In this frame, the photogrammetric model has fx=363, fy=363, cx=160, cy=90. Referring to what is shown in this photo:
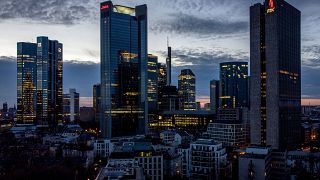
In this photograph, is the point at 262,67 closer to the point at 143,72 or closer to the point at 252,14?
the point at 252,14

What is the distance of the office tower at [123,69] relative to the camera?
153m

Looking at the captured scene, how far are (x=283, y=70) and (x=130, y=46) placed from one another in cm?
7389

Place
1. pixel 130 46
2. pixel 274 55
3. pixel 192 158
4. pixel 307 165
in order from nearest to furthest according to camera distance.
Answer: pixel 192 158, pixel 307 165, pixel 274 55, pixel 130 46

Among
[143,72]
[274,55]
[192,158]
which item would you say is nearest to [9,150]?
[192,158]

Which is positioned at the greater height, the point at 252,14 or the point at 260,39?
the point at 252,14

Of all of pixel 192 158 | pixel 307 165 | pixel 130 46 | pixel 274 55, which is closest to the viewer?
pixel 192 158

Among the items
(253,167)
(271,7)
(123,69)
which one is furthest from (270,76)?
(123,69)

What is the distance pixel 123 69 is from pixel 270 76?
72703 millimetres

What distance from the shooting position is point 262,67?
105875 mm

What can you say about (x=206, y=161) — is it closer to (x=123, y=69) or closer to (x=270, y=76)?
(x=270, y=76)

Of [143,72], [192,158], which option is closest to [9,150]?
[192,158]

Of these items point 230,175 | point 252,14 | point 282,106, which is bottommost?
point 230,175

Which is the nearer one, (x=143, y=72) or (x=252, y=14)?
(x=252, y=14)

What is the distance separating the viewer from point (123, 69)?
159 metres
